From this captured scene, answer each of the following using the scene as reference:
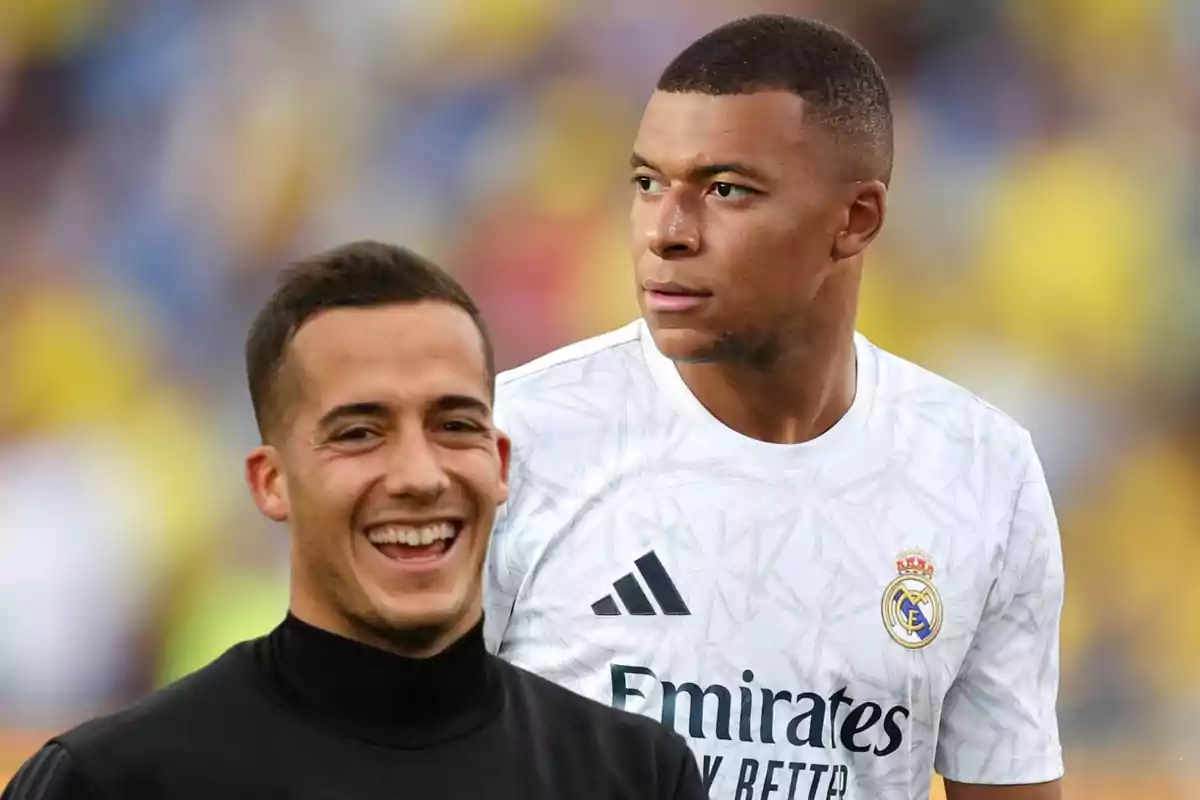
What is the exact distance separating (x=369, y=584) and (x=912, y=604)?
2.05 feet

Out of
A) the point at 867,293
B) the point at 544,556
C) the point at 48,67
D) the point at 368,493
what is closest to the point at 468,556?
the point at 368,493

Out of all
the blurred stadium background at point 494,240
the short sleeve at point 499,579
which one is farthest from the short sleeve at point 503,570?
the blurred stadium background at point 494,240

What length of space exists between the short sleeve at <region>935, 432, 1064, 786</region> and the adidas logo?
0.28 metres

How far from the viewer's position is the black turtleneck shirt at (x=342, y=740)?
3.17 ft

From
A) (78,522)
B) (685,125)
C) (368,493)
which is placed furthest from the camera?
(78,522)

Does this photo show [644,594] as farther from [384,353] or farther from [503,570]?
[384,353]

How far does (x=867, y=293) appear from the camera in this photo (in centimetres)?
247

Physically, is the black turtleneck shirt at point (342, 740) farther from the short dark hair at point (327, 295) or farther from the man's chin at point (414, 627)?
the short dark hair at point (327, 295)

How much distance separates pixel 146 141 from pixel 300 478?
1.61 m

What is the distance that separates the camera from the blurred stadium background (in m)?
2.42

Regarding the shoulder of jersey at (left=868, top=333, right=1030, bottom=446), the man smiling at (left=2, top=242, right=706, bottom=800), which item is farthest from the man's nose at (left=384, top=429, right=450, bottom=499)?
the shoulder of jersey at (left=868, top=333, right=1030, bottom=446)

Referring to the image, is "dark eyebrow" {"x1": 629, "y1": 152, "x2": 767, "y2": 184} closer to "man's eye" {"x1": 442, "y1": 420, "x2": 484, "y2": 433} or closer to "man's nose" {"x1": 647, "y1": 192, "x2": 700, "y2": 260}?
"man's nose" {"x1": 647, "y1": 192, "x2": 700, "y2": 260}

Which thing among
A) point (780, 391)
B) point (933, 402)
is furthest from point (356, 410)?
point (933, 402)

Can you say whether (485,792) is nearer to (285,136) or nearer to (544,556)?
(544,556)
